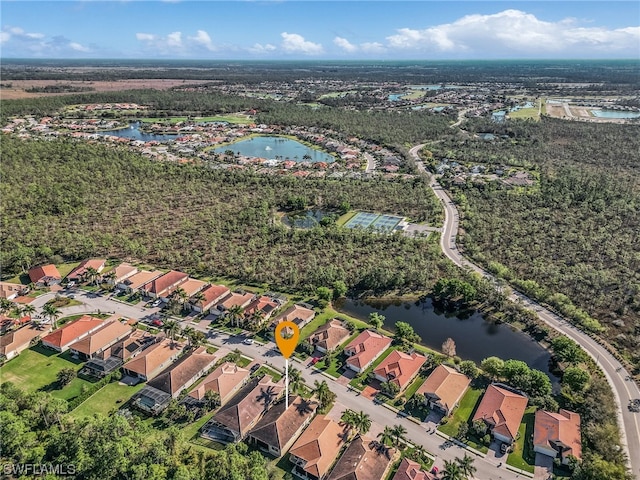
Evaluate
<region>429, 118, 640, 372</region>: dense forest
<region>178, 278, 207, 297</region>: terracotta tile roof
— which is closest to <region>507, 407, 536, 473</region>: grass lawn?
<region>429, 118, 640, 372</region>: dense forest

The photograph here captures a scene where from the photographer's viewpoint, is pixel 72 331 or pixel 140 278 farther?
pixel 140 278

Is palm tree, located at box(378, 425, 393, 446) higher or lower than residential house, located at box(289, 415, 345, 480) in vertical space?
higher

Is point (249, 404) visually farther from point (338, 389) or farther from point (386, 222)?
point (386, 222)

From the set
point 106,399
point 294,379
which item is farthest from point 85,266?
point 294,379

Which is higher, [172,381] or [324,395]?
[172,381]

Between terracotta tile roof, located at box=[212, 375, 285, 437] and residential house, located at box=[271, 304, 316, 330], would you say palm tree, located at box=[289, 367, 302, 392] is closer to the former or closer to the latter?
terracotta tile roof, located at box=[212, 375, 285, 437]
